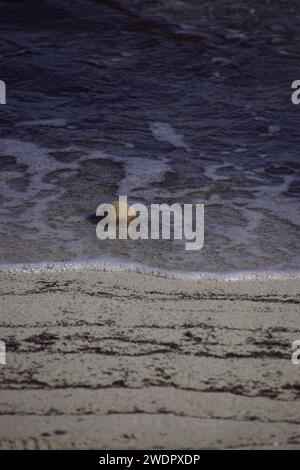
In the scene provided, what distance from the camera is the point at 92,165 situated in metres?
4.06

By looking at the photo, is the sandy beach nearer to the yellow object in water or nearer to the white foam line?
the white foam line

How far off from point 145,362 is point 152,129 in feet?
8.44

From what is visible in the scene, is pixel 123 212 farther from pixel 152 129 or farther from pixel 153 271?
pixel 152 129

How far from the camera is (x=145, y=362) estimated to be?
2287mm

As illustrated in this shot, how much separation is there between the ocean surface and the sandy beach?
0.22 m

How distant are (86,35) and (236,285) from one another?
410 centimetres

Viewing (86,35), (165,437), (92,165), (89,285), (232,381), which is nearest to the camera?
(165,437)

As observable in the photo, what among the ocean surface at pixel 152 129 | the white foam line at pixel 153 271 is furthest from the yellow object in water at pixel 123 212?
the white foam line at pixel 153 271

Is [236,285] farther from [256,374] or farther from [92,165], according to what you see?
[92,165]

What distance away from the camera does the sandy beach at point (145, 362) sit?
6.52 ft

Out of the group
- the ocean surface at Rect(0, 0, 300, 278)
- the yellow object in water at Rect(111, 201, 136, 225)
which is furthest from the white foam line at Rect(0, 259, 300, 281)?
the yellow object in water at Rect(111, 201, 136, 225)

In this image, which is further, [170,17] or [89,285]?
[170,17]

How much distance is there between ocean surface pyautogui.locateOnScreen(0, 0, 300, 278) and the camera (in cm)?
316

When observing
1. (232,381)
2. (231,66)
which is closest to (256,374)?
(232,381)
